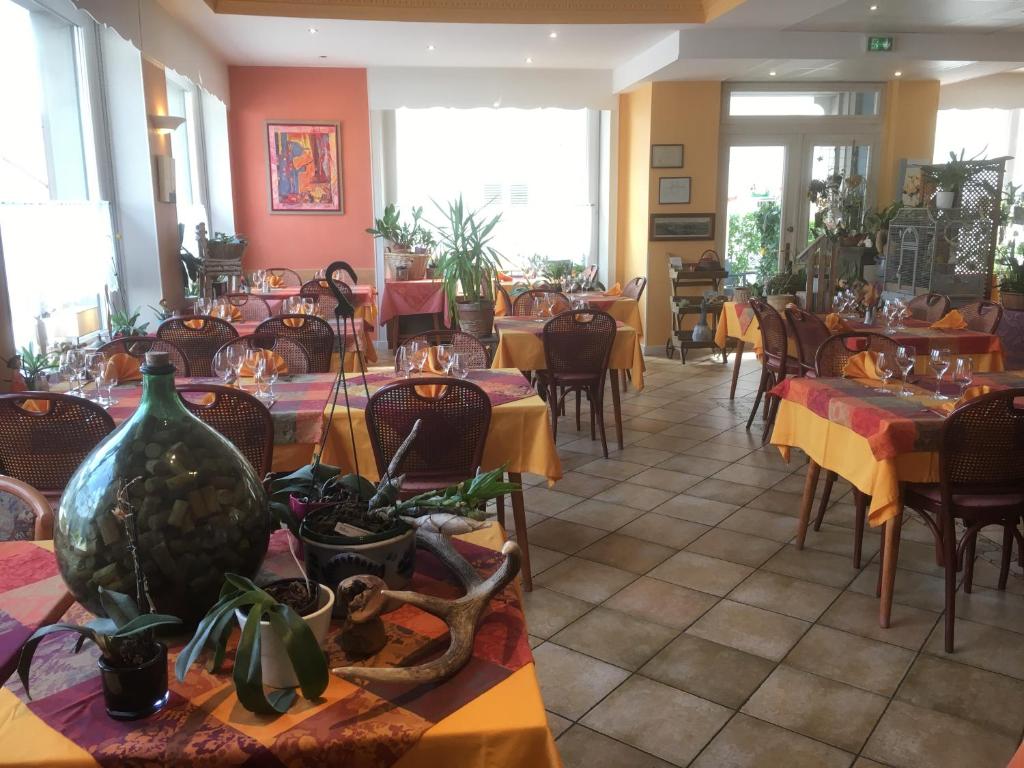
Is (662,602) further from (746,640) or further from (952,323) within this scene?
(952,323)

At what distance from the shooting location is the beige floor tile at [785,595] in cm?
304

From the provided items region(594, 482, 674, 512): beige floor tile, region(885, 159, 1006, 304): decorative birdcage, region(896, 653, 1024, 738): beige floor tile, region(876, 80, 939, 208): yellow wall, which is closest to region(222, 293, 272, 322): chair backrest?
region(594, 482, 674, 512): beige floor tile

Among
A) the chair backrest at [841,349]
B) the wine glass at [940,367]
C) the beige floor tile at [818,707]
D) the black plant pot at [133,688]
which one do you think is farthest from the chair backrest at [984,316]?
the black plant pot at [133,688]

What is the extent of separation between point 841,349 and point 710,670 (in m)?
1.81

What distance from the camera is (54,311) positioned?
4602 mm

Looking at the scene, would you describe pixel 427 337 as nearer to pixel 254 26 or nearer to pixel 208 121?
pixel 254 26

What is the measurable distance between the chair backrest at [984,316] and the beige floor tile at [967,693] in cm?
288

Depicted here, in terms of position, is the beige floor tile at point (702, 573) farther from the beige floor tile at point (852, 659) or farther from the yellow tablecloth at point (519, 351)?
the yellow tablecloth at point (519, 351)

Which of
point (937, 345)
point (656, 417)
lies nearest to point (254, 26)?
point (656, 417)

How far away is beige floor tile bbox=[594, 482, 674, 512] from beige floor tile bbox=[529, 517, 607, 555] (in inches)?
14.7

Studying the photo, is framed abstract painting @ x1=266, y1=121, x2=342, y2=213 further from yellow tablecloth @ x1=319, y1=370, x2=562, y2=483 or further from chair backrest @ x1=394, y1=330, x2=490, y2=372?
yellow tablecloth @ x1=319, y1=370, x2=562, y2=483

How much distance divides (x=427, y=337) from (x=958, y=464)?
7.67ft

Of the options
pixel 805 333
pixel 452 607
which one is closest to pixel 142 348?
pixel 452 607

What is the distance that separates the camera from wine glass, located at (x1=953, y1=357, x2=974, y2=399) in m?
3.06
